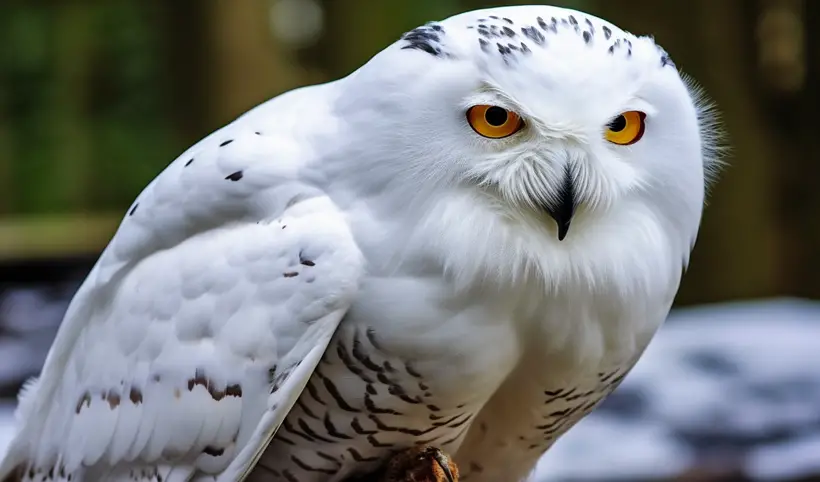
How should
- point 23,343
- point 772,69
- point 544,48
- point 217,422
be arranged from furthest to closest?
point 772,69
point 23,343
point 217,422
point 544,48

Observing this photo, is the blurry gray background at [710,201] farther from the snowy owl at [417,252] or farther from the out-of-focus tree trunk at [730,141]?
the snowy owl at [417,252]

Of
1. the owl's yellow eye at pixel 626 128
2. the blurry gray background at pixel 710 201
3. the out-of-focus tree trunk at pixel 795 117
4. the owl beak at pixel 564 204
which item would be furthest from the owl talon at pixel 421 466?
the out-of-focus tree trunk at pixel 795 117

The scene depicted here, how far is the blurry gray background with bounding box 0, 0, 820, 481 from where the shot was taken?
2.59 meters

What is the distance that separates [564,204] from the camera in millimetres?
1024

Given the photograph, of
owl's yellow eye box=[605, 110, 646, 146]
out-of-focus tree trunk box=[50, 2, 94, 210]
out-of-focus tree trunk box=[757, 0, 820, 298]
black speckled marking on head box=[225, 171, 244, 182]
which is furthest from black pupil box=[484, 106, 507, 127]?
out-of-focus tree trunk box=[50, 2, 94, 210]

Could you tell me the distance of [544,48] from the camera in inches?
39.9

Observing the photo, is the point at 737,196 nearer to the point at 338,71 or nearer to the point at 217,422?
the point at 338,71

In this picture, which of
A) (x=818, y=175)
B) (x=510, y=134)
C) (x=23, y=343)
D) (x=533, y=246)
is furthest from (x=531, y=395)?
(x=818, y=175)

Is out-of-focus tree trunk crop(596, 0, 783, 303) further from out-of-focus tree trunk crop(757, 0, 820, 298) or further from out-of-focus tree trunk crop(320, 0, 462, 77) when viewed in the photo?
out-of-focus tree trunk crop(320, 0, 462, 77)

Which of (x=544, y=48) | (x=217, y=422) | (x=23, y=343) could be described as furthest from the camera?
(x=23, y=343)

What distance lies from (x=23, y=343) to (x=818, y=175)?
2920mm

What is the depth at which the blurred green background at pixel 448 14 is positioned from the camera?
334 centimetres

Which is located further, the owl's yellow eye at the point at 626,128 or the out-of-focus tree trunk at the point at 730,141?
the out-of-focus tree trunk at the point at 730,141

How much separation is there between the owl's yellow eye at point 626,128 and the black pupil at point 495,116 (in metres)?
0.12
